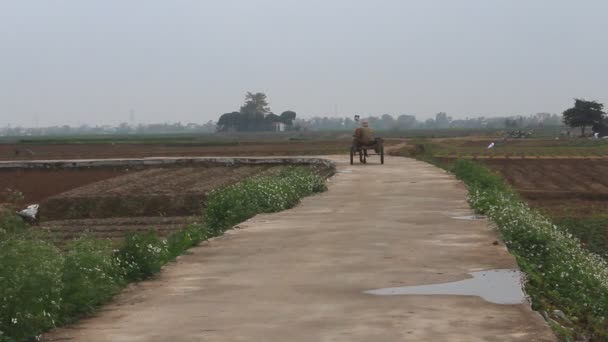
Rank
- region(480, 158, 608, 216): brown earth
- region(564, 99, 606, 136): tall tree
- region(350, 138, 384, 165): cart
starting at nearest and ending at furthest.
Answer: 1. region(480, 158, 608, 216): brown earth
2. region(350, 138, 384, 165): cart
3. region(564, 99, 606, 136): tall tree

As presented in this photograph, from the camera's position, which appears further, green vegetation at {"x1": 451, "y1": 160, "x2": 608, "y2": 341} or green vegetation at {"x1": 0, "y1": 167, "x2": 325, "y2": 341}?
green vegetation at {"x1": 451, "y1": 160, "x2": 608, "y2": 341}

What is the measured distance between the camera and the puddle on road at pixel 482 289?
22.9ft

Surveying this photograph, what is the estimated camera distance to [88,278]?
7.37 meters

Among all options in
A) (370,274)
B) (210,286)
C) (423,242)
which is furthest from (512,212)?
(210,286)

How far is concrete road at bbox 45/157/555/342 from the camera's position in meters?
6.00

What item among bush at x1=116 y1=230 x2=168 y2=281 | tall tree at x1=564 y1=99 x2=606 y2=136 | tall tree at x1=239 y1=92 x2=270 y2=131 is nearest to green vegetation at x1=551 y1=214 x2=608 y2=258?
bush at x1=116 y1=230 x2=168 y2=281

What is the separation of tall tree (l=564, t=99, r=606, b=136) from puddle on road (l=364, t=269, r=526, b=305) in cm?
8209

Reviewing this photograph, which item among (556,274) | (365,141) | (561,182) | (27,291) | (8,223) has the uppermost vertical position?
(365,141)

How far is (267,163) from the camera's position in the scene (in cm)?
3862

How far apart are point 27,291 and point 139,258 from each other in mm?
2226

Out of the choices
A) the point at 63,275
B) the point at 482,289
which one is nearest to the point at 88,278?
the point at 63,275

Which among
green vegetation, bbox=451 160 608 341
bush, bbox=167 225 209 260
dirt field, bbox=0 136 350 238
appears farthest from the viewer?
dirt field, bbox=0 136 350 238

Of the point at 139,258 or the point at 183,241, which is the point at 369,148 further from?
the point at 139,258

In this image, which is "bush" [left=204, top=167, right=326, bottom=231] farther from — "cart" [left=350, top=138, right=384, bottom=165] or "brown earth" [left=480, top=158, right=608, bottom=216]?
"cart" [left=350, top=138, right=384, bottom=165]
